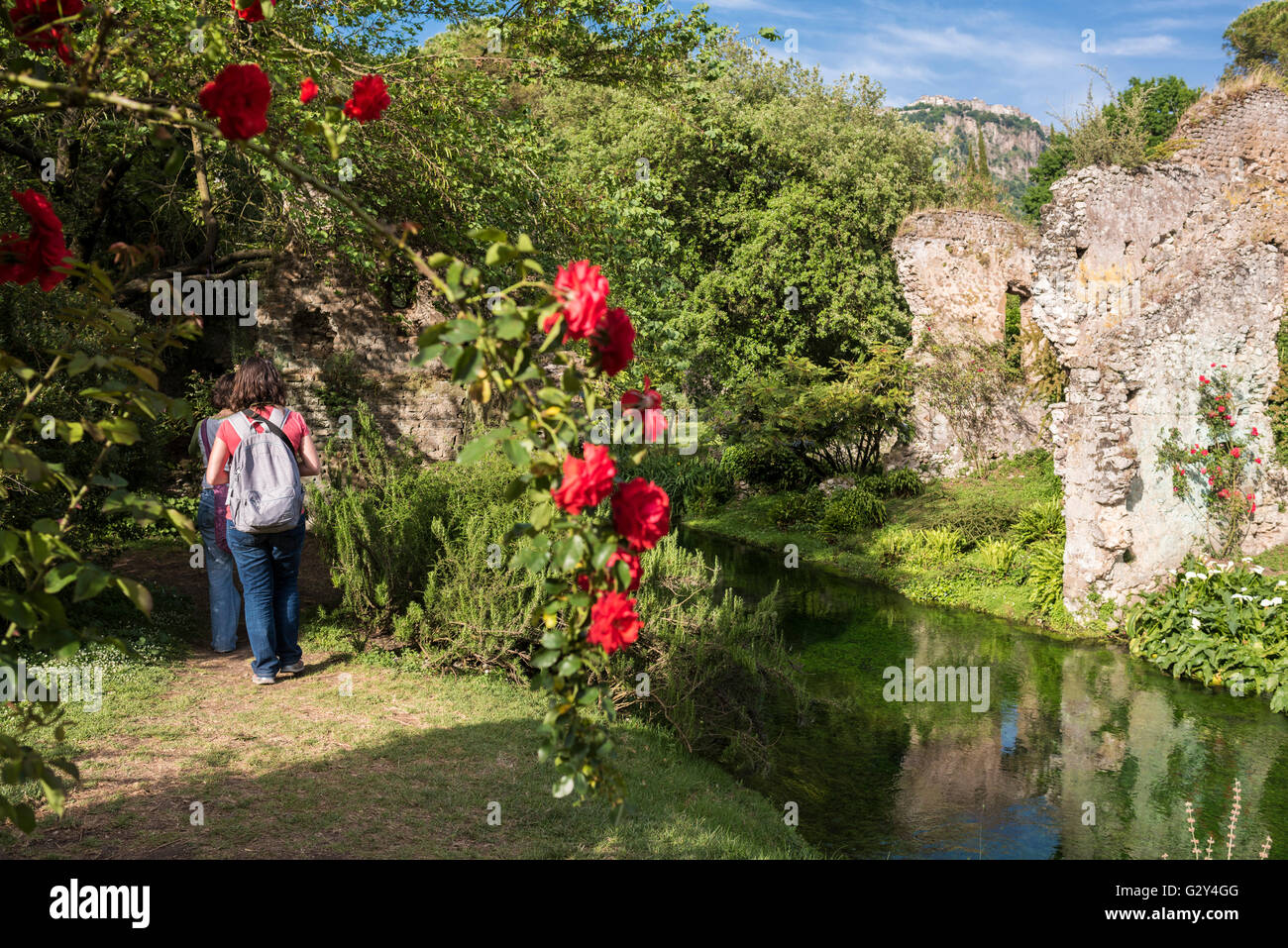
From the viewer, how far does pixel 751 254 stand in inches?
830

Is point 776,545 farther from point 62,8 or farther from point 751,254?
point 62,8

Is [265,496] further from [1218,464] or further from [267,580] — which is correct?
[1218,464]

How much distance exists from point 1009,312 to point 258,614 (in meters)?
20.1

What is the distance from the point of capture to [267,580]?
559cm

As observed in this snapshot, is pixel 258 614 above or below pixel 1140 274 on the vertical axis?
below

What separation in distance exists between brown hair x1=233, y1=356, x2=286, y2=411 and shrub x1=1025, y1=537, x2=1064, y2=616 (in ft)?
30.6

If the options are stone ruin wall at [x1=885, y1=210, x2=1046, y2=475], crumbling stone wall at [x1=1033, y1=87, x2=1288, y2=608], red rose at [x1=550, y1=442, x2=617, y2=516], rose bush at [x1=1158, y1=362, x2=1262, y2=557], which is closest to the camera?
red rose at [x1=550, y1=442, x2=617, y2=516]

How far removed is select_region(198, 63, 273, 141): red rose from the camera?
192 centimetres

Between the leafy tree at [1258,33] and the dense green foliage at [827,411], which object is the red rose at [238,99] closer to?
the dense green foliage at [827,411]

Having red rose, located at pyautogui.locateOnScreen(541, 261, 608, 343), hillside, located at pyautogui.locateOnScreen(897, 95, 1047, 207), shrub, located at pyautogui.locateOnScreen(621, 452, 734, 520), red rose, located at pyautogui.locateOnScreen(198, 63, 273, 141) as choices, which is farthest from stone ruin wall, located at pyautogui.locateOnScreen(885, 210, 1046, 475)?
hillside, located at pyautogui.locateOnScreen(897, 95, 1047, 207)

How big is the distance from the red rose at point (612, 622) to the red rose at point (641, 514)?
5.0 inches

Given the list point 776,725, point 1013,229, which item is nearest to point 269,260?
point 776,725

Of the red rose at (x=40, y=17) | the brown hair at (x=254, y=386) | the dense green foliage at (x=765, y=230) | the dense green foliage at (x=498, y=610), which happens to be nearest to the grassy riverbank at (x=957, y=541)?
the dense green foliage at (x=765, y=230)

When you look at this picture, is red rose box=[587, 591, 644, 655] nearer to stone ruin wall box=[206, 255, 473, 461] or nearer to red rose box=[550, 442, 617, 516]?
red rose box=[550, 442, 617, 516]
